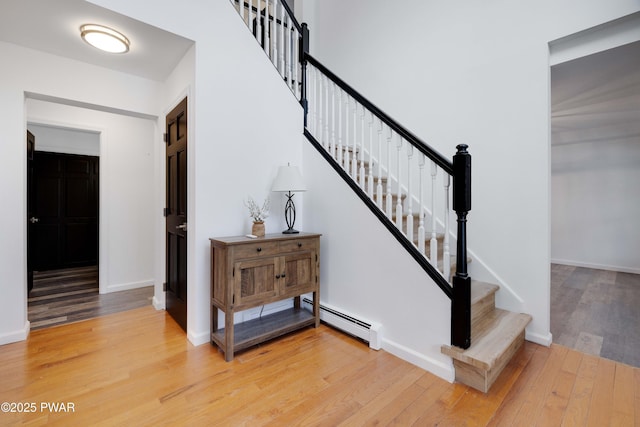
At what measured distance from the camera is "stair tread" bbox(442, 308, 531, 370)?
6.08 feet

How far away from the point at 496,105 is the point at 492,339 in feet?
6.76

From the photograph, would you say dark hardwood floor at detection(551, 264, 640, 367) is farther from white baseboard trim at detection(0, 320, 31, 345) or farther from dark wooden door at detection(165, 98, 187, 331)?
white baseboard trim at detection(0, 320, 31, 345)

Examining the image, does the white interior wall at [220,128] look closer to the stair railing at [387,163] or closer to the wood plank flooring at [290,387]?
the stair railing at [387,163]

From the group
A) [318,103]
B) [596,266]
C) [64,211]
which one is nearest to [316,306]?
[318,103]

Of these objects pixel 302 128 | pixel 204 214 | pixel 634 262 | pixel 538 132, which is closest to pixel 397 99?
pixel 302 128

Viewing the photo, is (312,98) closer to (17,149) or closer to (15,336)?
(17,149)

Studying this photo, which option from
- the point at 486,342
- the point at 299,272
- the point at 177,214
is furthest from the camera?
the point at 177,214

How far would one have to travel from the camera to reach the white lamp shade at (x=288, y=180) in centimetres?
273

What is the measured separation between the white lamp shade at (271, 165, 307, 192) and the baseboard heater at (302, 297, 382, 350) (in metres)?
1.23

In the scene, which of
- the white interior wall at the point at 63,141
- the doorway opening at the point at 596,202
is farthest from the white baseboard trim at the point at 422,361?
the white interior wall at the point at 63,141

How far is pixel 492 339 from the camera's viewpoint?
212 centimetres

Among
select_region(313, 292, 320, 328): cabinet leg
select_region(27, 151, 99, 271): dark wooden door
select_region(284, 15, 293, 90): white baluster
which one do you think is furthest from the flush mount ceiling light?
select_region(27, 151, 99, 271): dark wooden door

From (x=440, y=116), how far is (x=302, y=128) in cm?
150

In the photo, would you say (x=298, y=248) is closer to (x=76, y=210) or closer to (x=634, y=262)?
(x=76, y=210)
